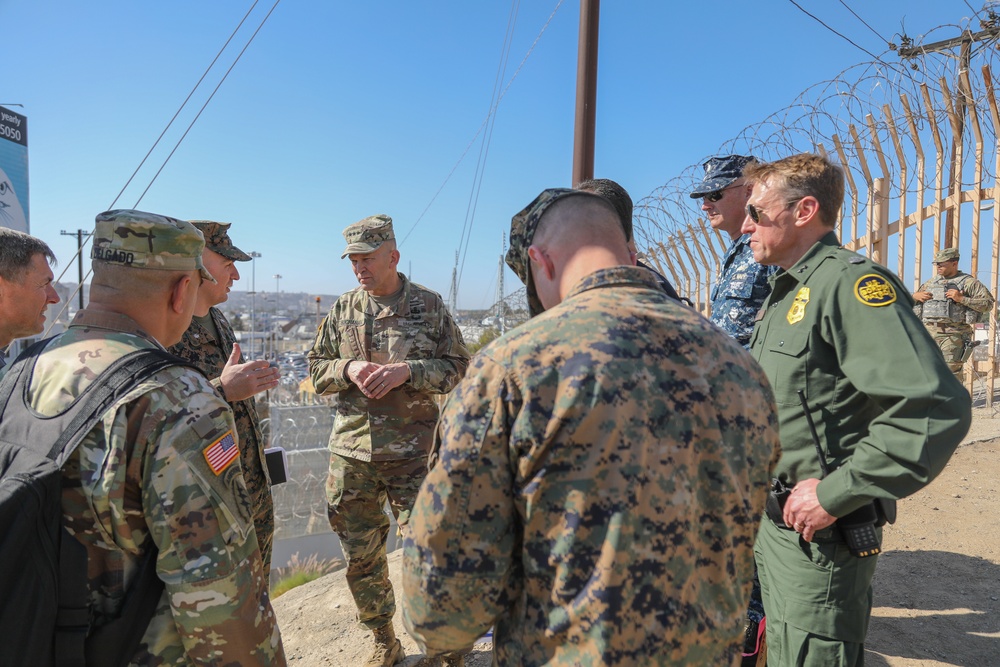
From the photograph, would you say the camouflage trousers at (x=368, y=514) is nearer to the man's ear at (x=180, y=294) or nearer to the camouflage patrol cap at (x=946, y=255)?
the man's ear at (x=180, y=294)

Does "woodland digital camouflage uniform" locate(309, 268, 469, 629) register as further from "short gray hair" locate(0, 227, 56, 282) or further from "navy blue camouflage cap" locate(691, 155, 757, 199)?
"navy blue camouflage cap" locate(691, 155, 757, 199)

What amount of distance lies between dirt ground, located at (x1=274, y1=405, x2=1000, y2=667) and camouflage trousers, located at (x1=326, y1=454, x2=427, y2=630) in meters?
0.38

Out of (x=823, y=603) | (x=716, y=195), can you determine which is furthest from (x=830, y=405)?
(x=716, y=195)

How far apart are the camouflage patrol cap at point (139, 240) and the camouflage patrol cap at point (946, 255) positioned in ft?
26.6

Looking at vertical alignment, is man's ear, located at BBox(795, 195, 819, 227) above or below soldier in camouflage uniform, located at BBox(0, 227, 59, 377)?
above

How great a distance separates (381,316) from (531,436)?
237 cm

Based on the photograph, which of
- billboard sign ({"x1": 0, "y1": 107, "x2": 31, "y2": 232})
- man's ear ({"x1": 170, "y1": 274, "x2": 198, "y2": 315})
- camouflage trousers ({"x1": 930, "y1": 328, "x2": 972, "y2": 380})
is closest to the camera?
man's ear ({"x1": 170, "y1": 274, "x2": 198, "y2": 315})

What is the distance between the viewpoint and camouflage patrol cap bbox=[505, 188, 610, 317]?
1.40 m

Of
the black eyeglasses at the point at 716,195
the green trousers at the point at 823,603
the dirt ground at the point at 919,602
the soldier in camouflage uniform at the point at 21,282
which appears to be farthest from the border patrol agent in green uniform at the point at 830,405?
the soldier in camouflage uniform at the point at 21,282

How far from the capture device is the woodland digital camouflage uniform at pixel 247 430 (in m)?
2.69

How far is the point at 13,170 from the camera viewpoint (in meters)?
7.40

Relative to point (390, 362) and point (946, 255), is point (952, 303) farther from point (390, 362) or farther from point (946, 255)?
point (390, 362)

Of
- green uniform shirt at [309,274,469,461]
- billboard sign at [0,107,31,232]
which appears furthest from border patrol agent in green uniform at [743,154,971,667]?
billboard sign at [0,107,31,232]

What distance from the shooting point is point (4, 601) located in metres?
1.20
